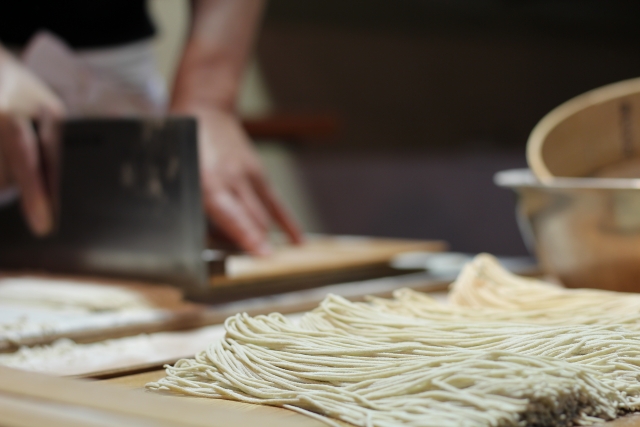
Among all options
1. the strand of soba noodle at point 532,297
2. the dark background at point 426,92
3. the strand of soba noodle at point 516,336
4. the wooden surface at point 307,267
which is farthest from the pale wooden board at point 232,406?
the dark background at point 426,92

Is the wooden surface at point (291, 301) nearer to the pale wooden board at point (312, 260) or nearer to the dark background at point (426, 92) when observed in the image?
the pale wooden board at point (312, 260)

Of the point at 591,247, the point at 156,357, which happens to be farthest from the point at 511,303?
the point at 156,357

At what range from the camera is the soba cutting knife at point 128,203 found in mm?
982

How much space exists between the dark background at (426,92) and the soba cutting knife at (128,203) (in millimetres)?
2552

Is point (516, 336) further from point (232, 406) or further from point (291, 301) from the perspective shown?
point (291, 301)

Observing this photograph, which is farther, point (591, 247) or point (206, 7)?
point (206, 7)

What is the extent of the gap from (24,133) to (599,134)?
80 centimetres

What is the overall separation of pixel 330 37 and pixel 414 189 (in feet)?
2.87

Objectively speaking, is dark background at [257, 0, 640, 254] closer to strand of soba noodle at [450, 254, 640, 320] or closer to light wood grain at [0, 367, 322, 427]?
strand of soba noodle at [450, 254, 640, 320]

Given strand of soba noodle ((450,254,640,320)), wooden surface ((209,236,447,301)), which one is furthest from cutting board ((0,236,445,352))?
strand of soba noodle ((450,254,640,320))

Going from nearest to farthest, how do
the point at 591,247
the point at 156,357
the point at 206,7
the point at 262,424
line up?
the point at 262,424, the point at 156,357, the point at 591,247, the point at 206,7

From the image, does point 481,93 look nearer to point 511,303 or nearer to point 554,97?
point 554,97

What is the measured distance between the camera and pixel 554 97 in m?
4.50

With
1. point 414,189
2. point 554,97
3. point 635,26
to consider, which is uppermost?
point 635,26
